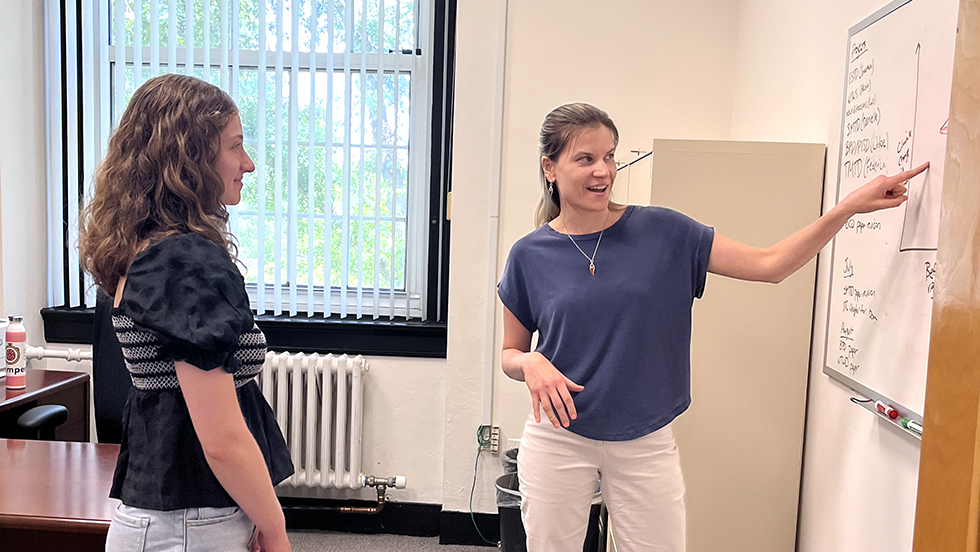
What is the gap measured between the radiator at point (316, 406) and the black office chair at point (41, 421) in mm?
806

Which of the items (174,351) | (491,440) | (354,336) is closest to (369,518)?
(491,440)

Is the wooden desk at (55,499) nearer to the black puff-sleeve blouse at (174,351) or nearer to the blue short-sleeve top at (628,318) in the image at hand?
the black puff-sleeve blouse at (174,351)

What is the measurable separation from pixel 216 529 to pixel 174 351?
0.29 meters

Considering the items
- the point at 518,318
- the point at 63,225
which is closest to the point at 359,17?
the point at 63,225

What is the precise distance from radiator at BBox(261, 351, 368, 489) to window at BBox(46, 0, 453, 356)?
225 millimetres

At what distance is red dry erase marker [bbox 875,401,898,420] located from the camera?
1.42 metres

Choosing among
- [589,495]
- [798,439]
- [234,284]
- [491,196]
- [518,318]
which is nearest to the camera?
[234,284]

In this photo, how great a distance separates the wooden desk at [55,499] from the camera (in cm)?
152

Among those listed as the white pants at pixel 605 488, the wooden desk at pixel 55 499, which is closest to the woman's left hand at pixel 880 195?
the white pants at pixel 605 488

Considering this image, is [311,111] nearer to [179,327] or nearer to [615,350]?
[615,350]

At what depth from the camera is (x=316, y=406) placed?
309 cm

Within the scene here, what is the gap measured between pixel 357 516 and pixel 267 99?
1842 mm

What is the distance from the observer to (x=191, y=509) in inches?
41.8

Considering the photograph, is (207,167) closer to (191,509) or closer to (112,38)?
(191,509)
